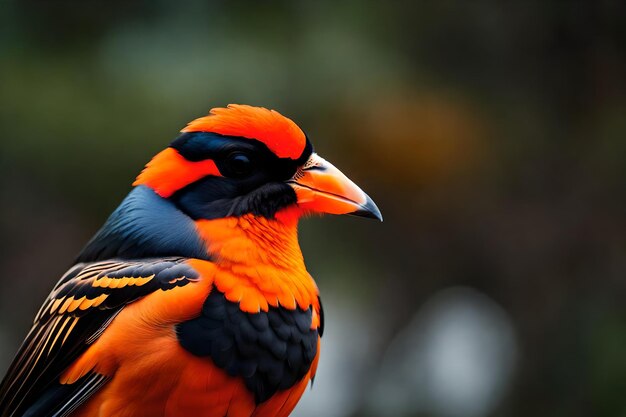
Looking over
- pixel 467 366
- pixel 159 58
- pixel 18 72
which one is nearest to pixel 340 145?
pixel 159 58

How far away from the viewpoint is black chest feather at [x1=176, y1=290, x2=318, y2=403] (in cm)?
282

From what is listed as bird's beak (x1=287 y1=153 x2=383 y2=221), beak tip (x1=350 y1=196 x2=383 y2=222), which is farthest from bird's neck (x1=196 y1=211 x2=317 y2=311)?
beak tip (x1=350 y1=196 x2=383 y2=222)

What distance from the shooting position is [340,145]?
7.03 metres

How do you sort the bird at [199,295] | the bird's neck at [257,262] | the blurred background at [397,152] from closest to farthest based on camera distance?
the bird at [199,295] < the bird's neck at [257,262] < the blurred background at [397,152]

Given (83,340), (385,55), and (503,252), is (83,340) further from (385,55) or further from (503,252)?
(503,252)

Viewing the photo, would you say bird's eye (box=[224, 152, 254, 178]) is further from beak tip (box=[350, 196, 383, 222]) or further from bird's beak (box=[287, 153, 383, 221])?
beak tip (box=[350, 196, 383, 222])

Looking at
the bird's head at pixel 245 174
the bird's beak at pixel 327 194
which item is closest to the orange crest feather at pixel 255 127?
the bird's head at pixel 245 174

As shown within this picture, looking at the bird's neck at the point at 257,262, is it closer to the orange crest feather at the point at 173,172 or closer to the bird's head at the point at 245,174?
the bird's head at the point at 245,174

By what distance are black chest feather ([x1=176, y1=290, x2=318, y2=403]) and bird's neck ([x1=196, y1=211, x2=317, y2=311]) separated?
0.04m

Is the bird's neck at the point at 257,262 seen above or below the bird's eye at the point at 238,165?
below

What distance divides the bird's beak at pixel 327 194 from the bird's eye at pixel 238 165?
0.17 m

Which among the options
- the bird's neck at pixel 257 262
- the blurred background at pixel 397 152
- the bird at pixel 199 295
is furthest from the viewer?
the blurred background at pixel 397 152

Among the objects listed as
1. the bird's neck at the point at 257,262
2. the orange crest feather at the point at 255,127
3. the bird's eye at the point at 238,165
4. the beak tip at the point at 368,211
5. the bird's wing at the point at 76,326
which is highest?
the orange crest feather at the point at 255,127

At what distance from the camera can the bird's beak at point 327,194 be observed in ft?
10.4
